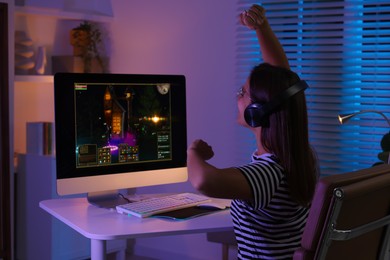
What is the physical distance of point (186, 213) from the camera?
7.93 ft

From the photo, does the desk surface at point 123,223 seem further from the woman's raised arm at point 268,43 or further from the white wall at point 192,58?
the white wall at point 192,58

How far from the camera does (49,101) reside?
446 cm

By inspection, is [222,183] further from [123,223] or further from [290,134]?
[123,223]

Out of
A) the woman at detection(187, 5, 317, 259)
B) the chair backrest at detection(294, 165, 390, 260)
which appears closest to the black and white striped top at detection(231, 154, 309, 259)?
the woman at detection(187, 5, 317, 259)

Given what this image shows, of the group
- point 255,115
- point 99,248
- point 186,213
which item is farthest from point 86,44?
point 255,115

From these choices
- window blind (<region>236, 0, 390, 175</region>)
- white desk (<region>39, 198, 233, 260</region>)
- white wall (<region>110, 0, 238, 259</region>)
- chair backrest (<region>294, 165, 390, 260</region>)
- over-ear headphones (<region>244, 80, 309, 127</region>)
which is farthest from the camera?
white wall (<region>110, 0, 238, 259</region>)

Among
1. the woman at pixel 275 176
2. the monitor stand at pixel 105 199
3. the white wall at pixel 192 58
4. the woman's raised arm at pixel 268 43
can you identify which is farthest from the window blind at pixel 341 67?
the woman at pixel 275 176

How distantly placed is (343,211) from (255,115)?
0.50 metres

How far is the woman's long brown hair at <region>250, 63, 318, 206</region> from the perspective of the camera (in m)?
1.84

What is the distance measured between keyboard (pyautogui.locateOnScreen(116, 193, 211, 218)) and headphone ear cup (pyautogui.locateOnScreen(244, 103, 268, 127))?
A: 0.68 meters

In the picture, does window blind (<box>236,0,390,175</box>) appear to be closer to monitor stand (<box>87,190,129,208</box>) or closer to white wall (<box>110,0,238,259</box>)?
white wall (<box>110,0,238,259</box>)

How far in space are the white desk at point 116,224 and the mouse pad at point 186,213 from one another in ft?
0.08

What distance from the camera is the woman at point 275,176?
1.81 meters

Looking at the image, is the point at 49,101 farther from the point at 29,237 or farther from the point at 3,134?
the point at 29,237
